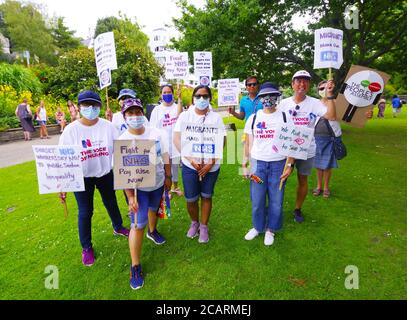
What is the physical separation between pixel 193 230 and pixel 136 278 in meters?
1.24

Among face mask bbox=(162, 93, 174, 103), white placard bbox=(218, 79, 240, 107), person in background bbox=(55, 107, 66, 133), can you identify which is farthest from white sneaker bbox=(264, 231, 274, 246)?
person in background bbox=(55, 107, 66, 133)

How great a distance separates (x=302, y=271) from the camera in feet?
11.7

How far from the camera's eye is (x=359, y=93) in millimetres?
4121

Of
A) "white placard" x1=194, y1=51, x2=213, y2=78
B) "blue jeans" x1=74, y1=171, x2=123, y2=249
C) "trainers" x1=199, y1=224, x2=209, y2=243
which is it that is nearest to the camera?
"blue jeans" x1=74, y1=171, x2=123, y2=249

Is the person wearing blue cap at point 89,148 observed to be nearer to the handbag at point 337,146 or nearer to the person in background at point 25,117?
the handbag at point 337,146

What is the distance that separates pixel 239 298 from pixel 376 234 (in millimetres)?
2617

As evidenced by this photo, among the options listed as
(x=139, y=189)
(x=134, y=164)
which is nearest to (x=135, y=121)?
(x=134, y=164)

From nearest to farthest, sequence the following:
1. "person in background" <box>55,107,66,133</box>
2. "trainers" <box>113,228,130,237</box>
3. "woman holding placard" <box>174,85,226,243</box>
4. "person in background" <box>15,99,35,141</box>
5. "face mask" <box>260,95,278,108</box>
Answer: "face mask" <box>260,95,278,108</box>
"woman holding placard" <box>174,85,226,243</box>
"trainers" <box>113,228,130,237</box>
"person in background" <box>15,99,35,141</box>
"person in background" <box>55,107,66,133</box>

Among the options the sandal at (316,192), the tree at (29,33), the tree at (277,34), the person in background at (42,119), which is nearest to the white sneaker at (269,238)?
the sandal at (316,192)

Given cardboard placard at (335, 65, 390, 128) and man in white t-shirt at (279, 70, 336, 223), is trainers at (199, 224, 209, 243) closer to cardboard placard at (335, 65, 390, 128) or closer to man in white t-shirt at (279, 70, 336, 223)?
man in white t-shirt at (279, 70, 336, 223)

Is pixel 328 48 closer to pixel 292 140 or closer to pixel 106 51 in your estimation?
pixel 292 140

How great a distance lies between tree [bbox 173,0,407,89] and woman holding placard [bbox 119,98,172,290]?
783 centimetres

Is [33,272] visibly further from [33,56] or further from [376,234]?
[33,56]

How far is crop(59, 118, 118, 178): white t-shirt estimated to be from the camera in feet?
11.4
